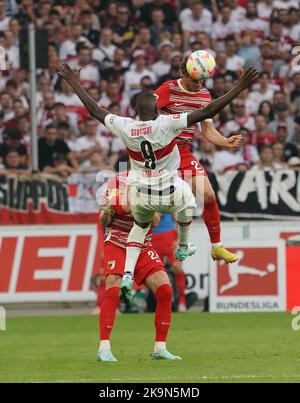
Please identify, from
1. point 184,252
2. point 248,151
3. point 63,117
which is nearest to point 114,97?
point 63,117

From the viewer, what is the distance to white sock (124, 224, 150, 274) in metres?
12.6

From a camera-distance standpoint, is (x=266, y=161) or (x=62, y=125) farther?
(x=62, y=125)

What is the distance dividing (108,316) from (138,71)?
1244 cm

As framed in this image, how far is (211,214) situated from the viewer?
13797mm

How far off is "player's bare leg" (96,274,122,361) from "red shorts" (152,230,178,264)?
6924 millimetres

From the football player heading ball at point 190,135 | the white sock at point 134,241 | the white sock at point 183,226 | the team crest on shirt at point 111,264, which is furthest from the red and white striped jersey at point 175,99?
the team crest on shirt at point 111,264

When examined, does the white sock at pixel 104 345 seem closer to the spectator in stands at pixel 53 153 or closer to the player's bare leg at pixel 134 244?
the player's bare leg at pixel 134 244

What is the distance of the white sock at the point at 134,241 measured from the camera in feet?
41.4

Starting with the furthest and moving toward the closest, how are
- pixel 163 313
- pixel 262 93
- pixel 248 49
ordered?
1. pixel 248 49
2. pixel 262 93
3. pixel 163 313

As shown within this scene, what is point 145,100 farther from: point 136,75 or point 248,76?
point 136,75

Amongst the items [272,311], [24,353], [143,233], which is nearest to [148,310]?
[272,311]

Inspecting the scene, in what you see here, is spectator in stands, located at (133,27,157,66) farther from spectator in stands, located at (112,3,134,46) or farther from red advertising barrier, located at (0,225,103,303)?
red advertising barrier, located at (0,225,103,303)

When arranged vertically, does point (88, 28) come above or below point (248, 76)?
above

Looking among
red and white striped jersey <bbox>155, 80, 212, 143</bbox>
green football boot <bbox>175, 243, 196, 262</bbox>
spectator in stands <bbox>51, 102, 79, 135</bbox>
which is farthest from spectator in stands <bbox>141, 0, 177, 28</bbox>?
green football boot <bbox>175, 243, 196, 262</bbox>
